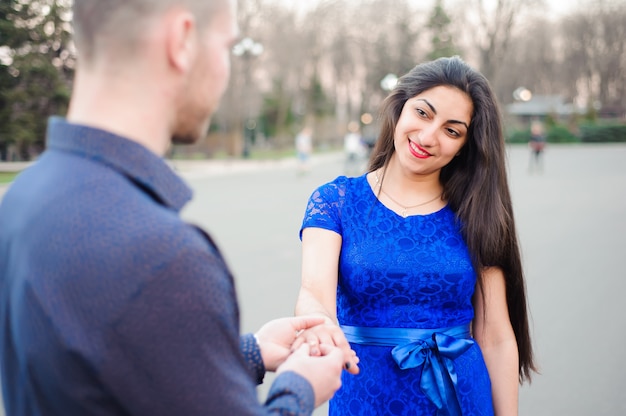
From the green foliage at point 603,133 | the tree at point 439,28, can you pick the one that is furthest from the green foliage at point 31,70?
the green foliage at point 603,133

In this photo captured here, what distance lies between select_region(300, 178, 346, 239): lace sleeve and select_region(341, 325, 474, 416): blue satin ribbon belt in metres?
0.41

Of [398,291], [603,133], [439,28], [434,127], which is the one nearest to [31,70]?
[434,127]

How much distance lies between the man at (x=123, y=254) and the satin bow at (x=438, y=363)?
1140mm

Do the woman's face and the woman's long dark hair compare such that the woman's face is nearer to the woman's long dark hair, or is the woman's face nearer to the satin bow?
the woman's long dark hair

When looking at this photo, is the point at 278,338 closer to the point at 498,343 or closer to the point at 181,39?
the point at 181,39

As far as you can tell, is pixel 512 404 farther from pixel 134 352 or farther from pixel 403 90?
pixel 134 352

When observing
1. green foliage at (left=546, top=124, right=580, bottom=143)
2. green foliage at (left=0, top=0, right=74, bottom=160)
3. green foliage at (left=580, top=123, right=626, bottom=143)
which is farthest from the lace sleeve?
green foliage at (left=580, top=123, right=626, bottom=143)

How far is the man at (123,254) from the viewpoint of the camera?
0.89m

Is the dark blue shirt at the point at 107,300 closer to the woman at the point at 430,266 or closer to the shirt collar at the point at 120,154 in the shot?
the shirt collar at the point at 120,154

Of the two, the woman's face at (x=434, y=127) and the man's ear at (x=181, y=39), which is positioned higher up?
the man's ear at (x=181, y=39)

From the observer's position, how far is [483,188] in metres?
2.35

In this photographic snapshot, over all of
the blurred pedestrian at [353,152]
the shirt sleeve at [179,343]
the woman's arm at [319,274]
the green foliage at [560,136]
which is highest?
the shirt sleeve at [179,343]

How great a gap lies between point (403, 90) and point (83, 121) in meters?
1.63

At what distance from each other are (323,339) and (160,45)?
754mm
